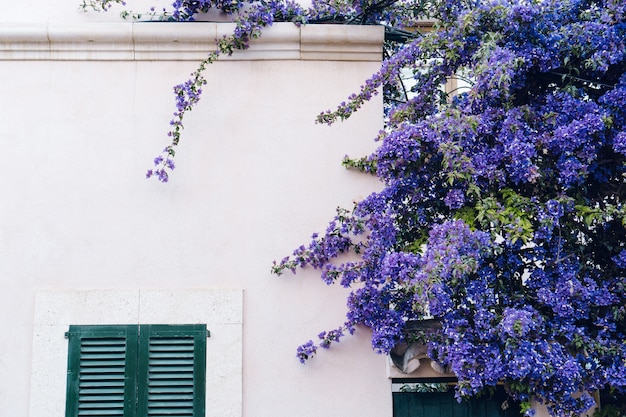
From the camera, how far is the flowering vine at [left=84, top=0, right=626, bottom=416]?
14.0 ft

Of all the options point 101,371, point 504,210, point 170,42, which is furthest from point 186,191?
point 504,210

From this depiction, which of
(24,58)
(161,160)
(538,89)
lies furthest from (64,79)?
(538,89)

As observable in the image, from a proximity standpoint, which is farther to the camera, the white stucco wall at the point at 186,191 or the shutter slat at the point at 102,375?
the white stucco wall at the point at 186,191

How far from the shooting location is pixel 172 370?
4867 millimetres

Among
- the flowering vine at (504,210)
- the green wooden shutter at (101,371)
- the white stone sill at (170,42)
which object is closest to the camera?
the flowering vine at (504,210)

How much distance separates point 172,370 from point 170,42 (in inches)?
88.9

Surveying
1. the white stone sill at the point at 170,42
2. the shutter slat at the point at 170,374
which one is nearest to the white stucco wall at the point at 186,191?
the white stone sill at the point at 170,42

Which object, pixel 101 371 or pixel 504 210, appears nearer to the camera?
pixel 504 210

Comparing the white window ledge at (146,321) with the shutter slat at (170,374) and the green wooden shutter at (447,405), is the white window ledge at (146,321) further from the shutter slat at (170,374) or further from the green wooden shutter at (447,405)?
the green wooden shutter at (447,405)

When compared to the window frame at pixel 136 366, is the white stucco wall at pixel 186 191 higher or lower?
A: higher

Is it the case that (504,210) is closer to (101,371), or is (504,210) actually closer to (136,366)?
(136,366)

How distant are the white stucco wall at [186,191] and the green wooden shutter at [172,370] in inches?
8.0

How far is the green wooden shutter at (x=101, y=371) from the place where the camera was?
15.8ft

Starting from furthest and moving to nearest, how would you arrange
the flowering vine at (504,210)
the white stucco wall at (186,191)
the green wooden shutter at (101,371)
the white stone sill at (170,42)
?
the white stone sill at (170,42) < the white stucco wall at (186,191) < the green wooden shutter at (101,371) < the flowering vine at (504,210)
